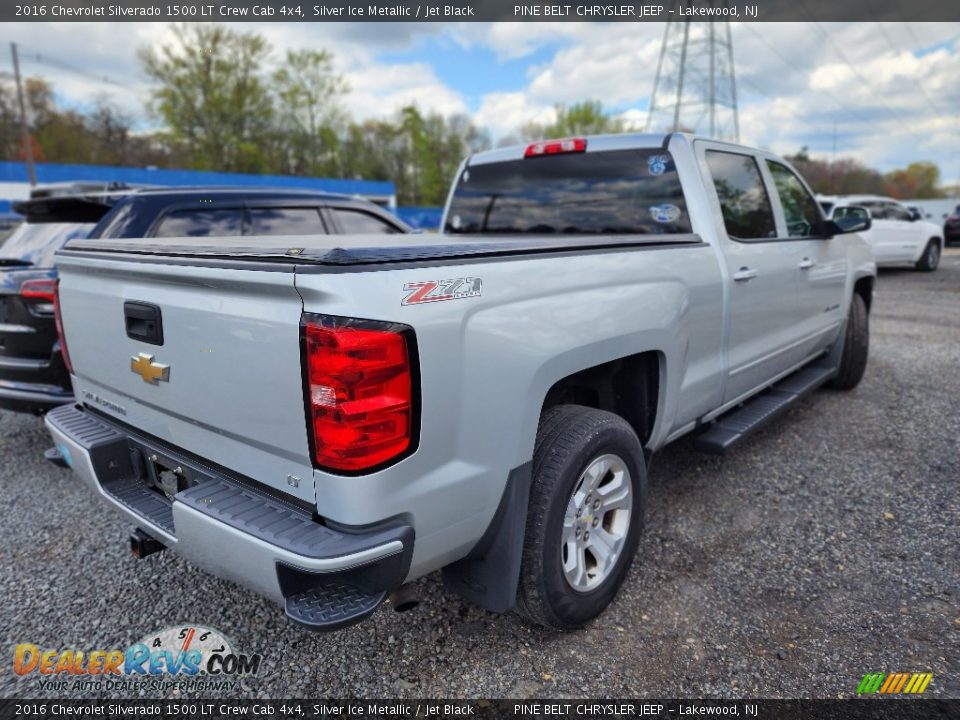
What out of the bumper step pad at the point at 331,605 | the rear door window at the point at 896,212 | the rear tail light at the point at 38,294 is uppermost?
the rear door window at the point at 896,212

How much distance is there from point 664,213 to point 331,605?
2638 millimetres

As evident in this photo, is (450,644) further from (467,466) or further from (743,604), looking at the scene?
(743,604)

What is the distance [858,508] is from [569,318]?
237cm

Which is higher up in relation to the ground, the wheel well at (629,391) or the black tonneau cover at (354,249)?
the black tonneau cover at (354,249)

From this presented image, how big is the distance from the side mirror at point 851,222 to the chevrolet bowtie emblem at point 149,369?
174 inches

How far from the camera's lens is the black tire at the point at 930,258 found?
1454cm

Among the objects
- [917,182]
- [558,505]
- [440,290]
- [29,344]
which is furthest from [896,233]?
[917,182]

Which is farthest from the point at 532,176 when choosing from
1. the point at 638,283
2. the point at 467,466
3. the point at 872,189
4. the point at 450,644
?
the point at 872,189

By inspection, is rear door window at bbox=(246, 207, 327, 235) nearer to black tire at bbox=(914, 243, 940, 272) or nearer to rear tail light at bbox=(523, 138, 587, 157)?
rear tail light at bbox=(523, 138, 587, 157)

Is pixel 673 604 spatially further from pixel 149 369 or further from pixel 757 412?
pixel 149 369

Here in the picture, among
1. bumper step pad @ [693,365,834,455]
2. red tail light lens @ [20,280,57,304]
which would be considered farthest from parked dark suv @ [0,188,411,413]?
bumper step pad @ [693,365,834,455]

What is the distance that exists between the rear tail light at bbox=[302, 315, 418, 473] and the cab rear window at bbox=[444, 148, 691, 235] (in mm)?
2203

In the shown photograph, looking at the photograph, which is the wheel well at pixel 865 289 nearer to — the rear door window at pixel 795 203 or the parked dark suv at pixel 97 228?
the rear door window at pixel 795 203

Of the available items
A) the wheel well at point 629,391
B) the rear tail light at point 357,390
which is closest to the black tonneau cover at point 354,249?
the rear tail light at point 357,390
